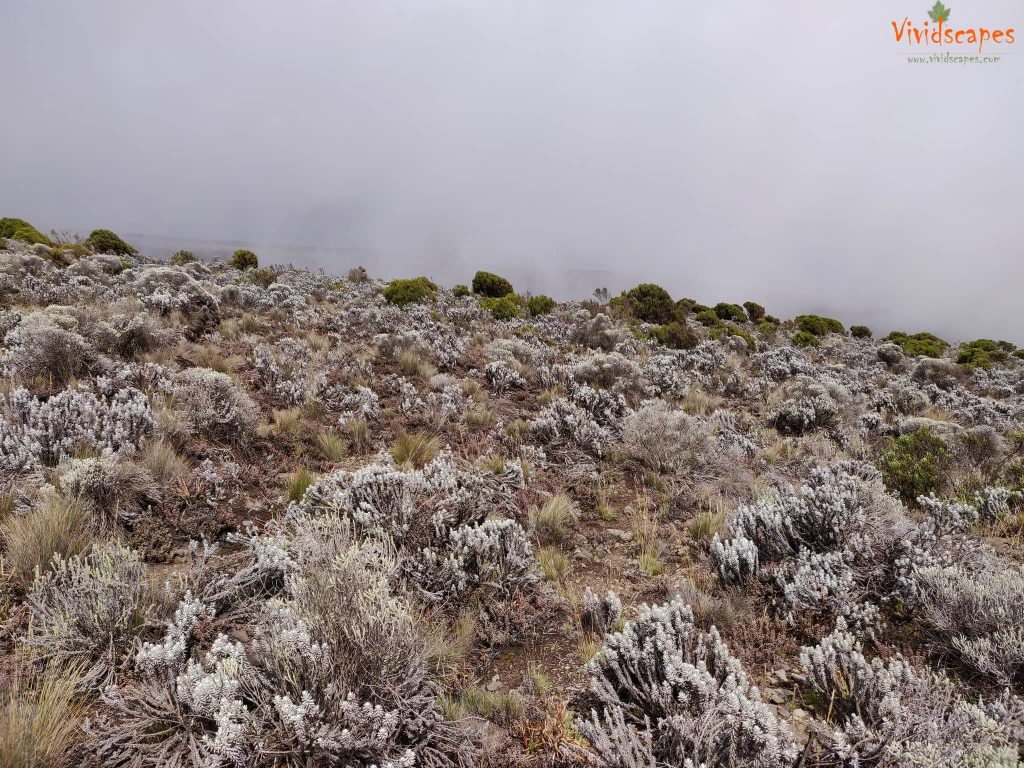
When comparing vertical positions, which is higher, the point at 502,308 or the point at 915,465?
the point at 502,308

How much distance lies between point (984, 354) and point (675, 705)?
104 feet

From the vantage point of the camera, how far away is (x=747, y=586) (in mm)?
3557

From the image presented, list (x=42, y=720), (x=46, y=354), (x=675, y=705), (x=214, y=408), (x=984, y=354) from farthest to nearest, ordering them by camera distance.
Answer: (x=984, y=354) < (x=46, y=354) < (x=214, y=408) < (x=675, y=705) < (x=42, y=720)

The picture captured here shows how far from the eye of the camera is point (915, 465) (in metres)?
5.89

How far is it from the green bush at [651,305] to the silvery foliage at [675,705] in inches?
796

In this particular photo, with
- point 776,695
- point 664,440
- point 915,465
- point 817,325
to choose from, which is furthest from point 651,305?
point 776,695

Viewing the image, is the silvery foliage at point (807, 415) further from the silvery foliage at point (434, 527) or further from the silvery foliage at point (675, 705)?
the silvery foliage at point (675, 705)

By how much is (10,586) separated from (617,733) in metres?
3.81

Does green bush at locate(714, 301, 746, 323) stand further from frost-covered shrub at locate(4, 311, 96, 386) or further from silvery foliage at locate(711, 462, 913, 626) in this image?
frost-covered shrub at locate(4, 311, 96, 386)

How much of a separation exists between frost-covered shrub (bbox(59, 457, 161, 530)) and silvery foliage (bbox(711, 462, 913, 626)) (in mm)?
4887

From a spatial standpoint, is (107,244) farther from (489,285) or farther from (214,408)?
(214,408)

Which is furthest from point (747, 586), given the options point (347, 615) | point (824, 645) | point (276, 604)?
point (276, 604)

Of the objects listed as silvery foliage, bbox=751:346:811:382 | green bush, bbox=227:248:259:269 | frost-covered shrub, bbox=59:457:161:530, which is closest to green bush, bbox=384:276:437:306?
green bush, bbox=227:248:259:269

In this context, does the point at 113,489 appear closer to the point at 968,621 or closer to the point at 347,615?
the point at 347,615
